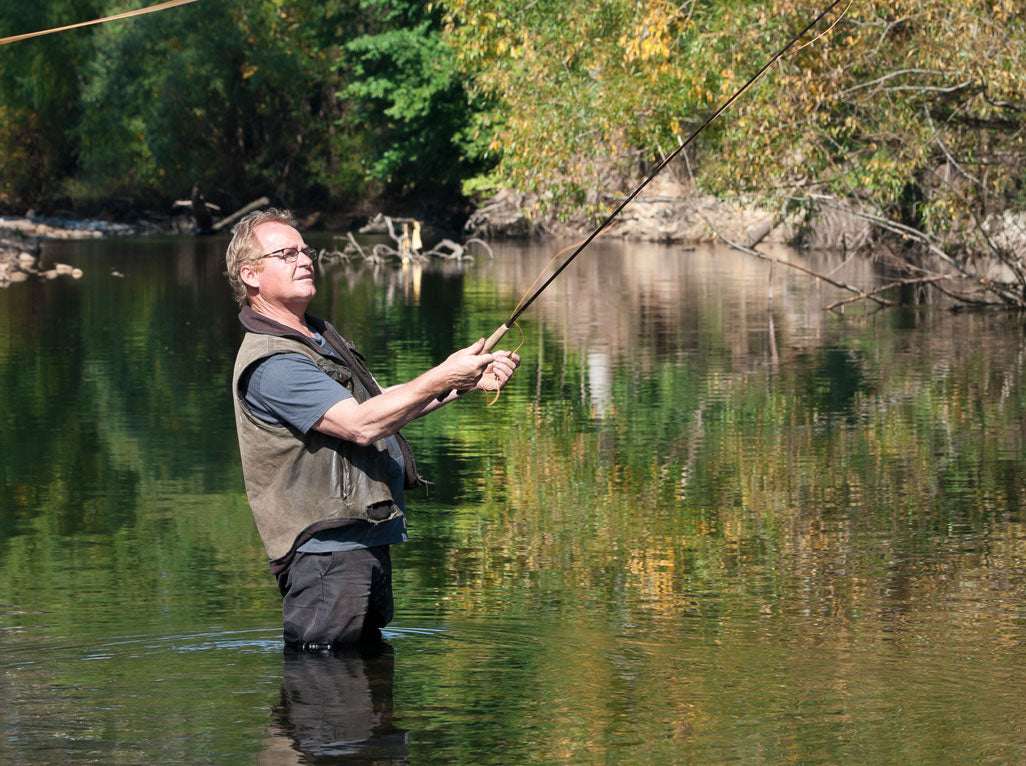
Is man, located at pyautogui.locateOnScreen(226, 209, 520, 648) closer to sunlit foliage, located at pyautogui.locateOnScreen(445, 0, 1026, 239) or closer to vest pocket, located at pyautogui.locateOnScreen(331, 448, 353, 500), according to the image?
vest pocket, located at pyautogui.locateOnScreen(331, 448, 353, 500)

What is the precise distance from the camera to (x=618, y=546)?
8.95 metres

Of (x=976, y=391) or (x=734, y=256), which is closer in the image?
(x=976, y=391)

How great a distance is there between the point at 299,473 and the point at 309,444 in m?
0.10

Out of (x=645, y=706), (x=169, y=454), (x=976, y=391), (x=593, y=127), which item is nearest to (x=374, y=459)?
(x=645, y=706)

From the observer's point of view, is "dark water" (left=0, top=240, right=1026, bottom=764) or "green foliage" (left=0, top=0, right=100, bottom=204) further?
"green foliage" (left=0, top=0, right=100, bottom=204)

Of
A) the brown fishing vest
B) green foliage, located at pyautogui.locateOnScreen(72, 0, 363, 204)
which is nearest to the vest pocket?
the brown fishing vest

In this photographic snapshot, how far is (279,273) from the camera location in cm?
575

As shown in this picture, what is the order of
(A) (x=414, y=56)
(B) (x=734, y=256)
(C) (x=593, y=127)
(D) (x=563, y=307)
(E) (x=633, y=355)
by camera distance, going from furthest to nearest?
(A) (x=414, y=56) < (B) (x=734, y=256) < (D) (x=563, y=307) < (C) (x=593, y=127) < (E) (x=633, y=355)

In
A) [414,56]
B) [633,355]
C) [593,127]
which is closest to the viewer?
[633,355]

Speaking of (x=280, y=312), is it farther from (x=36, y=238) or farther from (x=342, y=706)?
(x=36, y=238)

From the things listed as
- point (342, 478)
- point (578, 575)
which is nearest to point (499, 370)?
point (342, 478)

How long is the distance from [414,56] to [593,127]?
31.8 metres

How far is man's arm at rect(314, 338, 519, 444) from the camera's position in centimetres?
532

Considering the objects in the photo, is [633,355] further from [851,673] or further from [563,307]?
[851,673]
